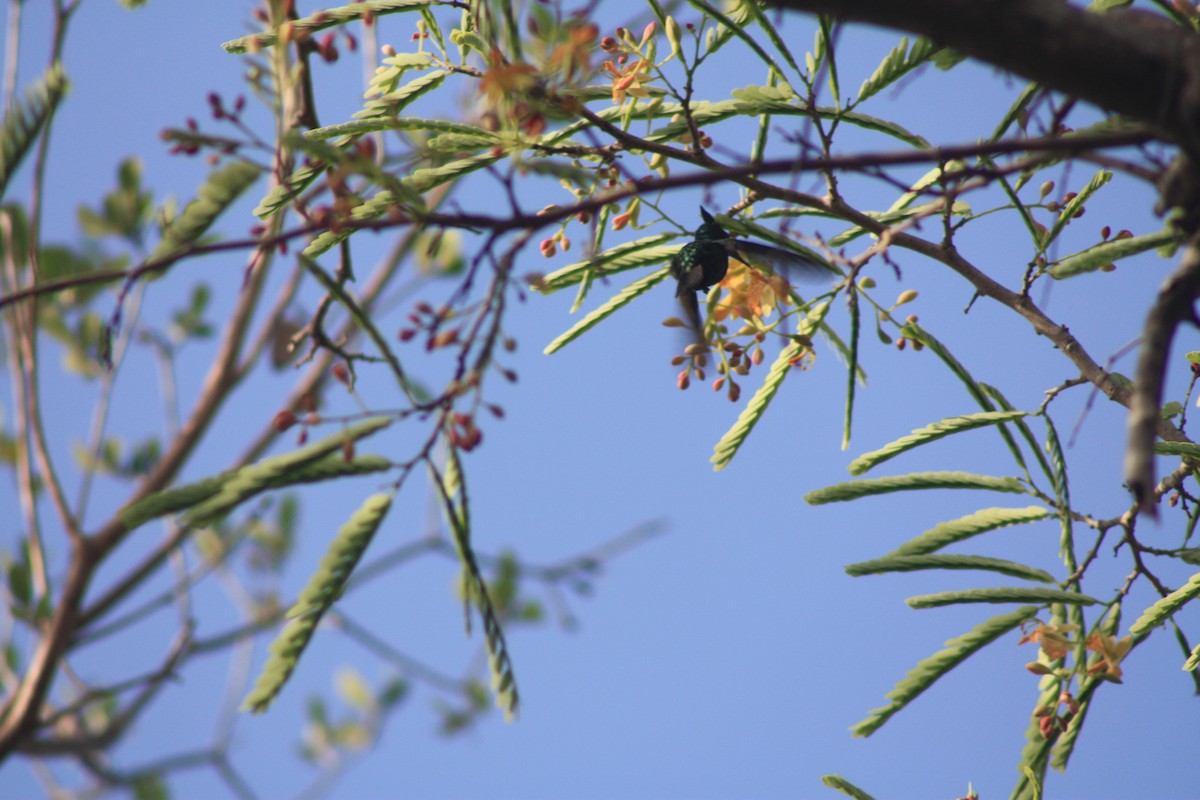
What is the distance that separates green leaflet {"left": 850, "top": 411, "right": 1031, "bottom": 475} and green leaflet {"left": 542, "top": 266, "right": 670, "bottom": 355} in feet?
1.05

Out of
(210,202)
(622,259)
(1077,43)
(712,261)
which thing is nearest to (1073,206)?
(712,261)

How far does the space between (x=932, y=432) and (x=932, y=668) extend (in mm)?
251

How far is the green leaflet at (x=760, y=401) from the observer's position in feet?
3.51

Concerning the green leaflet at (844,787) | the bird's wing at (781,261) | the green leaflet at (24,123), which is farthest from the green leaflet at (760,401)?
the green leaflet at (24,123)

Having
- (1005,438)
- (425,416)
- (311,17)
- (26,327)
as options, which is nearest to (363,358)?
(425,416)

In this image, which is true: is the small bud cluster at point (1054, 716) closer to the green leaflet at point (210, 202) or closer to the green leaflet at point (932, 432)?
the green leaflet at point (932, 432)

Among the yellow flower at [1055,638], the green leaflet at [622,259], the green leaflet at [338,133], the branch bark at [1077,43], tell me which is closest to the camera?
the branch bark at [1077,43]

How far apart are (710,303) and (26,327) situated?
4.71ft

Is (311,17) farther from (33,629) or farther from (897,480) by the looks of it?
(33,629)

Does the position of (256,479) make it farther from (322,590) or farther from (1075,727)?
(1075,727)

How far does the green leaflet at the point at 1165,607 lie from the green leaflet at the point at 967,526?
13 centimetres

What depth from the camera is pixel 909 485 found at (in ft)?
3.34

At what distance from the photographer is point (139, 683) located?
1.70 m

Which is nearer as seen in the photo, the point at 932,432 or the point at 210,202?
the point at 210,202
